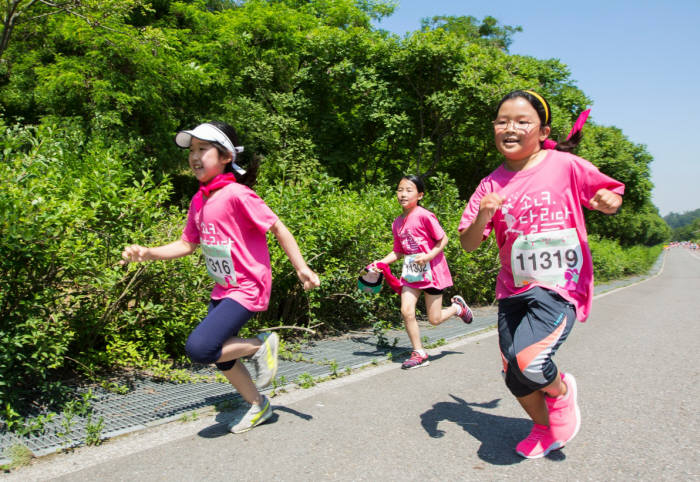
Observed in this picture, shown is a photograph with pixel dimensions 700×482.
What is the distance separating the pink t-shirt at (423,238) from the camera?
5242 mm

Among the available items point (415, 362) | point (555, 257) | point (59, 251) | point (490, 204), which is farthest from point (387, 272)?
point (59, 251)

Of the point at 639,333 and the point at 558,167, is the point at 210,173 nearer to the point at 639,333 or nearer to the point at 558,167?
the point at 558,167

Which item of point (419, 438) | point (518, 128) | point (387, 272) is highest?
point (518, 128)

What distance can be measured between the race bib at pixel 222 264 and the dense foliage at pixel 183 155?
93cm

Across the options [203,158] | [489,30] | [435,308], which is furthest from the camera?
[489,30]

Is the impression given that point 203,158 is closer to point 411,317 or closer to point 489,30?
point 411,317

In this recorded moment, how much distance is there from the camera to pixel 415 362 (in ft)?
16.8

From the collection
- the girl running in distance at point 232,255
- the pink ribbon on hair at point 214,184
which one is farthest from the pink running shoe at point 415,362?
the pink ribbon on hair at point 214,184

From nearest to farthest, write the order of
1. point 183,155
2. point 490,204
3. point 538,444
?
point 490,204
point 538,444
point 183,155

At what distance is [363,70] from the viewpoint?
18.6 m

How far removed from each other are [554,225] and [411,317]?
2.57 metres

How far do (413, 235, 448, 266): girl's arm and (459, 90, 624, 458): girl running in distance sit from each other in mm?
1948

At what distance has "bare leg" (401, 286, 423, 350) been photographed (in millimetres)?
5215

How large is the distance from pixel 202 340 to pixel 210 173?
41.4 inches
